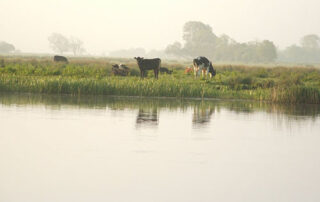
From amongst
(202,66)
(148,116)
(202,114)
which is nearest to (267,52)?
(202,66)

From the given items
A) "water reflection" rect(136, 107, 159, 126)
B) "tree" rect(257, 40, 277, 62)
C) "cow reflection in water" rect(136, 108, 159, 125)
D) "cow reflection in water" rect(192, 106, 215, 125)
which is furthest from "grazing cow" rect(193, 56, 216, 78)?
"tree" rect(257, 40, 277, 62)

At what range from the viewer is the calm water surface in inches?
421

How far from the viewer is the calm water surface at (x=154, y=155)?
10.7 meters

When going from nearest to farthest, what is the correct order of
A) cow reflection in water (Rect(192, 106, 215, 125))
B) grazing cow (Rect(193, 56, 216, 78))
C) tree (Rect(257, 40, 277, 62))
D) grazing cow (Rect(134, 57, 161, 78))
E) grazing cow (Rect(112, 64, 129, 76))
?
1. cow reflection in water (Rect(192, 106, 215, 125))
2. grazing cow (Rect(112, 64, 129, 76))
3. grazing cow (Rect(134, 57, 161, 78))
4. grazing cow (Rect(193, 56, 216, 78))
5. tree (Rect(257, 40, 277, 62))

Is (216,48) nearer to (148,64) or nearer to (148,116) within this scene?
(148,64)

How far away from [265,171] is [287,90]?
1926cm

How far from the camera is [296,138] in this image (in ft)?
60.2

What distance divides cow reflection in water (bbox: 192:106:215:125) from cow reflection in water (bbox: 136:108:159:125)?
1.38 meters

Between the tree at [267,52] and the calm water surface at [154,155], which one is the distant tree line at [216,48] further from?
the calm water surface at [154,155]

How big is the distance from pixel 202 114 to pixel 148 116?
2.71m

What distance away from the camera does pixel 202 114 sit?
24.4 meters

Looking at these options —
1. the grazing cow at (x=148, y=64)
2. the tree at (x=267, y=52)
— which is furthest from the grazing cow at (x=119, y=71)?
the tree at (x=267, y=52)

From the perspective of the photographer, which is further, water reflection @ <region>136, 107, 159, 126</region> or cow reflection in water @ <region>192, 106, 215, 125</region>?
A: cow reflection in water @ <region>192, 106, 215, 125</region>

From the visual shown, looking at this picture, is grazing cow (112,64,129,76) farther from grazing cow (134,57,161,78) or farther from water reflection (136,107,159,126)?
water reflection (136,107,159,126)
